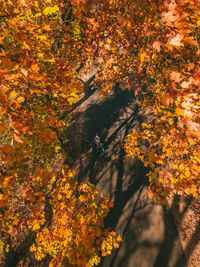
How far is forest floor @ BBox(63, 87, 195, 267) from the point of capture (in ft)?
17.5

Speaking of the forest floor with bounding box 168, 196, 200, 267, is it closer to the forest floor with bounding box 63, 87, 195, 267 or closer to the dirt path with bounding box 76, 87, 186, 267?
the forest floor with bounding box 63, 87, 195, 267

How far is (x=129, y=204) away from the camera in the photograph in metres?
6.81

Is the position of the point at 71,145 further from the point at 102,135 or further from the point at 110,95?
the point at 110,95

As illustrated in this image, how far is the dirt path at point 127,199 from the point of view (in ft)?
17.6

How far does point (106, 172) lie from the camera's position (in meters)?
8.27

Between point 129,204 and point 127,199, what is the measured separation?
0.25 meters

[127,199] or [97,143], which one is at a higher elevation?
[97,143]

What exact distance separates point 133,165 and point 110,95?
7.99m

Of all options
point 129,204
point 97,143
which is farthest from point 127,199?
point 97,143

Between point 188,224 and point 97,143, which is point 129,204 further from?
point 97,143

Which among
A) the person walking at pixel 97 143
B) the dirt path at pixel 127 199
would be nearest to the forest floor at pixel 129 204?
the dirt path at pixel 127 199

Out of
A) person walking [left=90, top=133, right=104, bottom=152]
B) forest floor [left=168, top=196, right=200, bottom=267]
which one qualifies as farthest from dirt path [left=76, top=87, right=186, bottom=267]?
person walking [left=90, top=133, right=104, bottom=152]

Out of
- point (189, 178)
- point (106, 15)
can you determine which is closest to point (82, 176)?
point (189, 178)

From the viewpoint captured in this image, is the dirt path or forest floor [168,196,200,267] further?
the dirt path
